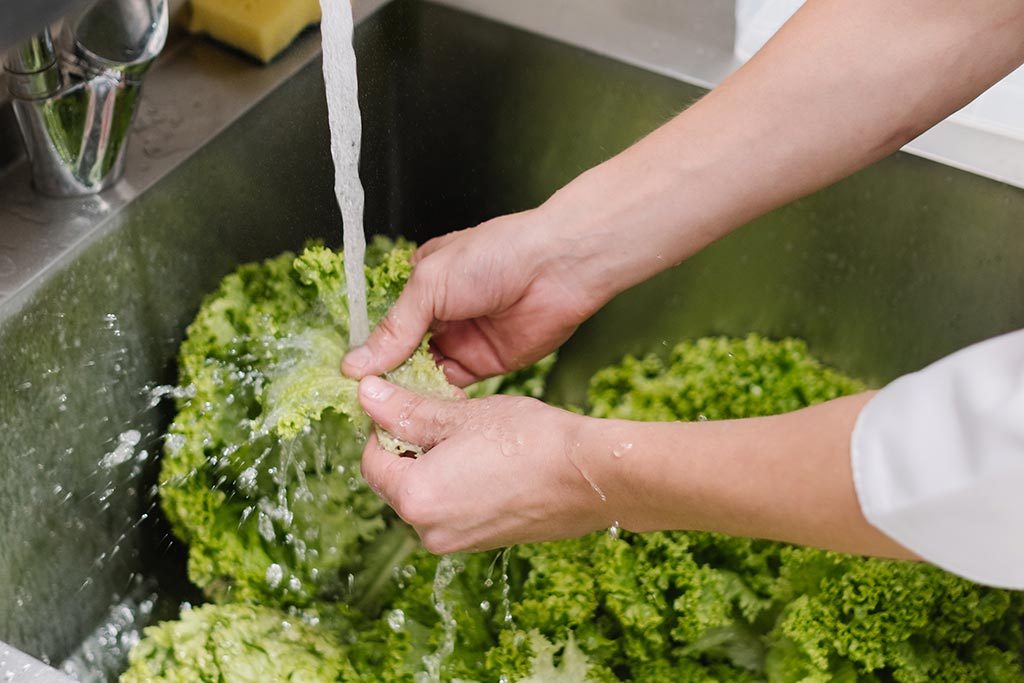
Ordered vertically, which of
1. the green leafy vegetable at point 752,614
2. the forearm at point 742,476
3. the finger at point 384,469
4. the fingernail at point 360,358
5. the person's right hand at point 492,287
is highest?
the forearm at point 742,476

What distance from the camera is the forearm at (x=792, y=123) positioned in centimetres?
95

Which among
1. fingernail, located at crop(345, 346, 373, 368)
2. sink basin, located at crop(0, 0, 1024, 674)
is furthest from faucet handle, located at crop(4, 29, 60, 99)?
fingernail, located at crop(345, 346, 373, 368)

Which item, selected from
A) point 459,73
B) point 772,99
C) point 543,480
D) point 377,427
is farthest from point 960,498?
point 459,73

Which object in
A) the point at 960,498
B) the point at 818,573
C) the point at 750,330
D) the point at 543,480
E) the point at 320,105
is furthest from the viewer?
the point at 750,330

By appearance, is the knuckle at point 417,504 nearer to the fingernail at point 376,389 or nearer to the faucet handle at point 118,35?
the fingernail at point 376,389

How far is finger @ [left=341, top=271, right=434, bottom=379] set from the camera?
44.0 inches

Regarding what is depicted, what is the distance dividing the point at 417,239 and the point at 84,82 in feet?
1.78

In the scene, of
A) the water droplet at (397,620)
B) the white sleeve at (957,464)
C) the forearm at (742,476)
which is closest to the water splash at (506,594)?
the water droplet at (397,620)

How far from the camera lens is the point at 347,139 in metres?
1.07

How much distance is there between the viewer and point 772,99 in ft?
3.30

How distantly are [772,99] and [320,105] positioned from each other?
1.85 ft

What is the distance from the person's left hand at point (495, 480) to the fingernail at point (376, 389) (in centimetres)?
7

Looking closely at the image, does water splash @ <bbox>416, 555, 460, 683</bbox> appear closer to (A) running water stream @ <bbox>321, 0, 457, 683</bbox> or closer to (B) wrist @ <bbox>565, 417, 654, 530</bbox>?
(A) running water stream @ <bbox>321, 0, 457, 683</bbox>

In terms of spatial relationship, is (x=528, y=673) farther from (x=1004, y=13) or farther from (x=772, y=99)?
(x=1004, y=13)
